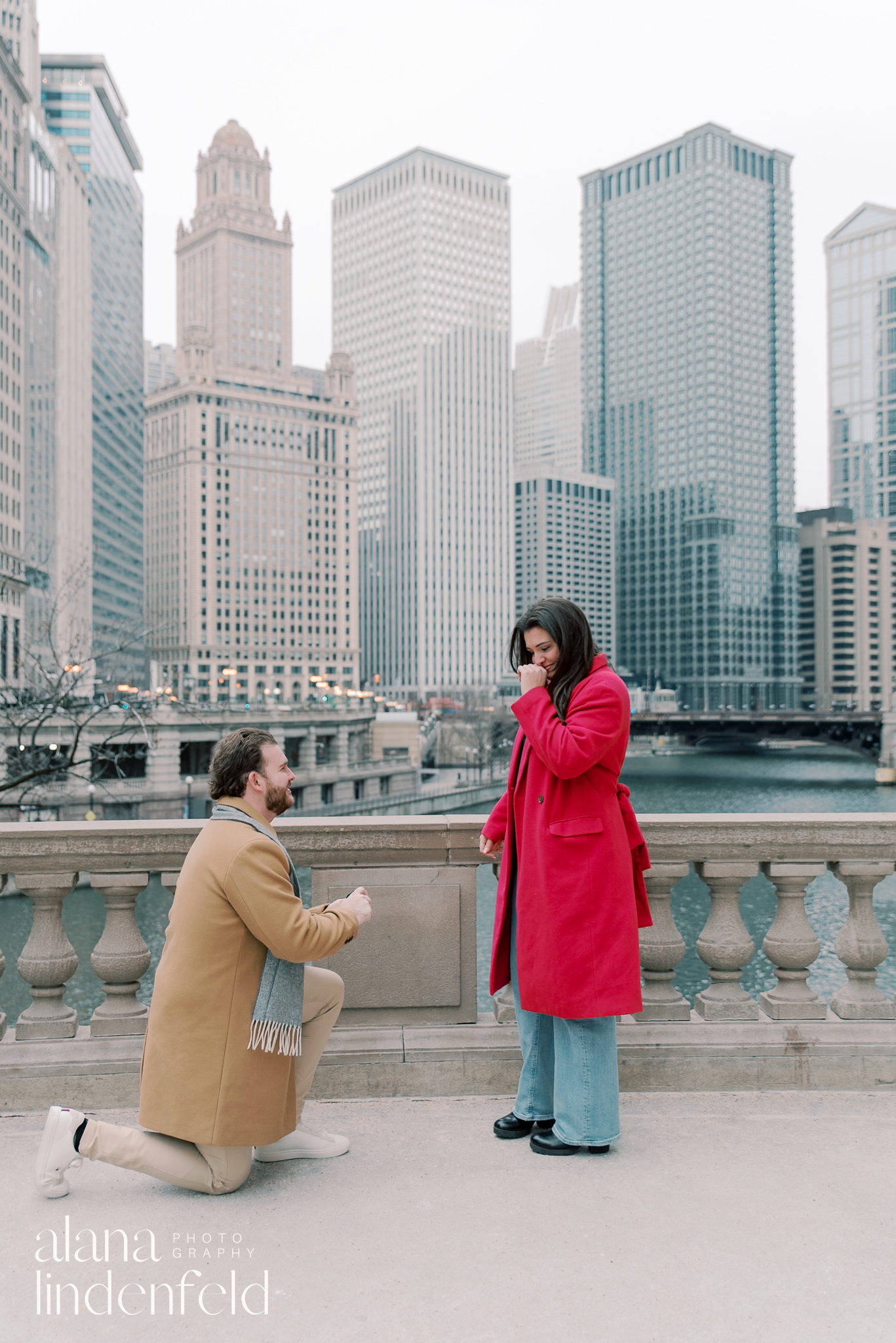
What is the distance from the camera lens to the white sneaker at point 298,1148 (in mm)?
4133

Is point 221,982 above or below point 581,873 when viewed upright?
below

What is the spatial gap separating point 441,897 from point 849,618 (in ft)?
640

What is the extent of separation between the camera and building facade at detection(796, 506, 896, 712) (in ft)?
608

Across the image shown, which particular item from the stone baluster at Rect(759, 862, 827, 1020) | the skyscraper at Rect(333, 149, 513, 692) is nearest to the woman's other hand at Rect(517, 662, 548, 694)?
the stone baluster at Rect(759, 862, 827, 1020)

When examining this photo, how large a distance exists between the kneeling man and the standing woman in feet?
2.72

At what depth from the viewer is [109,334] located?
152000 mm

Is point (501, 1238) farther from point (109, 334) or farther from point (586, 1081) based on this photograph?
point (109, 334)

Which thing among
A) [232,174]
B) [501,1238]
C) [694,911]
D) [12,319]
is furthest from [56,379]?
[501,1238]

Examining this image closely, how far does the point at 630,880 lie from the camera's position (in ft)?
13.9

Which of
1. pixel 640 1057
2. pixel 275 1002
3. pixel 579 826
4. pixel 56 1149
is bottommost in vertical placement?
pixel 640 1057

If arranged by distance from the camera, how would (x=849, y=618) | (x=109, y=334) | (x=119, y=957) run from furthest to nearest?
1. (x=849, y=618)
2. (x=109, y=334)
3. (x=119, y=957)

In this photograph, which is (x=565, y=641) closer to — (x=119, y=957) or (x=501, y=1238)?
(x=501, y=1238)

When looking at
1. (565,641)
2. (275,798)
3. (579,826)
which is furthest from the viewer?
(565,641)

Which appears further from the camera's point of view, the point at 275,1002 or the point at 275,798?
the point at 275,798
